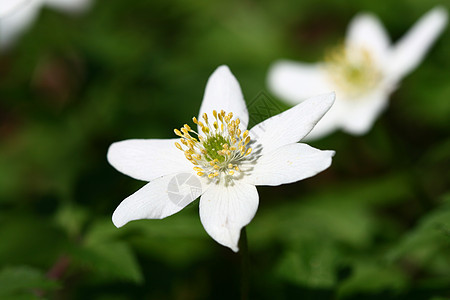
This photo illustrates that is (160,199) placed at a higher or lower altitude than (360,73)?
lower

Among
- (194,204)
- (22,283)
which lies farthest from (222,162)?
(22,283)

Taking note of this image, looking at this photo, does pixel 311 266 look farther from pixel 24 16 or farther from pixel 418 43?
pixel 24 16

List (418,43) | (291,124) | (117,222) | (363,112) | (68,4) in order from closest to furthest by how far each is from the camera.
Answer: (117,222) < (291,124) < (363,112) < (418,43) < (68,4)

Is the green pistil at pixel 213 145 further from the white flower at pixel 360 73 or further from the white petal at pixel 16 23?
the white petal at pixel 16 23

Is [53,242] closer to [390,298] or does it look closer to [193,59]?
[390,298]

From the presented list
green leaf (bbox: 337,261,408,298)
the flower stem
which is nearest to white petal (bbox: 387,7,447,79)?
green leaf (bbox: 337,261,408,298)

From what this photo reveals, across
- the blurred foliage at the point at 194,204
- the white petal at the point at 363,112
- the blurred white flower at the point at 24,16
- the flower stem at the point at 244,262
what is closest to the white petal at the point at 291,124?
the blurred foliage at the point at 194,204

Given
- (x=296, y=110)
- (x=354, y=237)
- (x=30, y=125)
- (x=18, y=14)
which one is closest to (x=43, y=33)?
(x=18, y=14)
